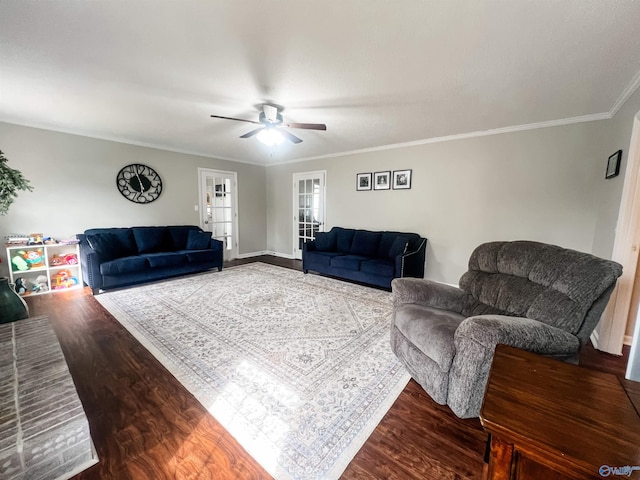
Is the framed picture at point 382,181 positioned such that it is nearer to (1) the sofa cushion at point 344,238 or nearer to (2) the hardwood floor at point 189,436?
(1) the sofa cushion at point 344,238

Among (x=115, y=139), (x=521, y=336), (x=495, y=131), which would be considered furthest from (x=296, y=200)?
(x=521, y=336)

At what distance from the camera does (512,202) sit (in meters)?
Result: 3.61

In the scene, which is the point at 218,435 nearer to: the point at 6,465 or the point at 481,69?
the point at 6,465

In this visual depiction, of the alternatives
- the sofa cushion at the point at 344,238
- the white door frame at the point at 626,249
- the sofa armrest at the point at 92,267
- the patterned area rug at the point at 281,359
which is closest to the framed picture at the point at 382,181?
the sofa cushion at the point at 344,238

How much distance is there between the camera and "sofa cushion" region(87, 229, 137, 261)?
3904 millimetres

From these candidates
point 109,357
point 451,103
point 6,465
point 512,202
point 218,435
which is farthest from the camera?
point 512,202

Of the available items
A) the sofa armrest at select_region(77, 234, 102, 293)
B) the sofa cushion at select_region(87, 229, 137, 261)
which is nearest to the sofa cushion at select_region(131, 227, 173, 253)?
the sofa cushion at select_region(87, 229, 137, 261)

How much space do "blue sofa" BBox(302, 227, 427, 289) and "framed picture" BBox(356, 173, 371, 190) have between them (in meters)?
0.85

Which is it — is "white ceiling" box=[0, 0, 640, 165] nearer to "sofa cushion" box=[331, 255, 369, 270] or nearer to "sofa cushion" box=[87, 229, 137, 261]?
"sofa cushion" box=[87, 229, 137, 261]

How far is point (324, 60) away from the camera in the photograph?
6.67 ft

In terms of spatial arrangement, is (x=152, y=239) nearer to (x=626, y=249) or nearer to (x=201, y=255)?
(x=201, y=255)

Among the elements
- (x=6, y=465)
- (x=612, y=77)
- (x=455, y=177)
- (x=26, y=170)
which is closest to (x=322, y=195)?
(x=455, y=177)

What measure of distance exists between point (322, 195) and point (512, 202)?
339 cm

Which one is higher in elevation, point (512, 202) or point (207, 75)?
point (207, 75)
